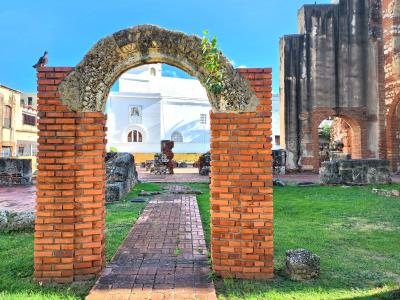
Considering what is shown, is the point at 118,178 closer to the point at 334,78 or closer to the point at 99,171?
the point at 99,171

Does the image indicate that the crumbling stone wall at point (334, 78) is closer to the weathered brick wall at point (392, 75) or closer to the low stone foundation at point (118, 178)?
the weathered brick wall at point (392, 75)

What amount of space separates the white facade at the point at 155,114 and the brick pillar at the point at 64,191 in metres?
33.9

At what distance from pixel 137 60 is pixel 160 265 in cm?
252

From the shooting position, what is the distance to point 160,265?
165 inches

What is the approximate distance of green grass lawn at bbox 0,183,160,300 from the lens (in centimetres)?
346

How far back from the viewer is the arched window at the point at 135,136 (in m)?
39.3

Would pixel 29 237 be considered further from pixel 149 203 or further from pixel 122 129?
pixel 122 129

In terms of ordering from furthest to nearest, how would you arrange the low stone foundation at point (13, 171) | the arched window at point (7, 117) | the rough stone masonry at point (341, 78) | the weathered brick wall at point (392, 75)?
1. the arched window at point (7, 117)
2. the rough stone masonry at point (341, 78)
3. the weathered brick wall at point (392, 75)
4. the low stone foundation at point (13, 171)

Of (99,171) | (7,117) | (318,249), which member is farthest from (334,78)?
(7,117)

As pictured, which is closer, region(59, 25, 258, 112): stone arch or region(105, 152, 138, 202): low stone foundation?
region(59, 25, 258, 112): stone arch

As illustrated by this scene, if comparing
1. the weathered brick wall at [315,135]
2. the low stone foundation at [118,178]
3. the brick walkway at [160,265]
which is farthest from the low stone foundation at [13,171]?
the weathered brick wall at [315,135]

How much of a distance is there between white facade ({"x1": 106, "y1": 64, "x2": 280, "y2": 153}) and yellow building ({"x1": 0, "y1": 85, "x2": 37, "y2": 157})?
27.4 ft

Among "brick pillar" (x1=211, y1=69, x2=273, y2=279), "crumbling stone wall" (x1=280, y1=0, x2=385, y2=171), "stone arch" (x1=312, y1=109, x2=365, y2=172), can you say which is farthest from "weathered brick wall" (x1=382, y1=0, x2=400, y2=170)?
"brick pillar" (x1=211, y1=69, x2=273, y2=279)

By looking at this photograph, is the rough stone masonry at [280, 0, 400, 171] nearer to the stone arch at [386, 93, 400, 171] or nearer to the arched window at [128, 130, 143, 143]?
the stone arch at [386, 93, 400, 171]
